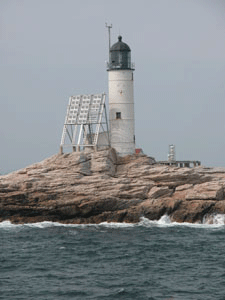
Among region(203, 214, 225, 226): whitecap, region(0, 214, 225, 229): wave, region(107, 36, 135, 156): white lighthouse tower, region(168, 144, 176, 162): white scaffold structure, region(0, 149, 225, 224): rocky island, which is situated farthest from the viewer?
region(168, 144, 176, 162): white scaffold structure

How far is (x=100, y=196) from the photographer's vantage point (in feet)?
149

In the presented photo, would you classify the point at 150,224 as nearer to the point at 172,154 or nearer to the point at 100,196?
the point at 100,196

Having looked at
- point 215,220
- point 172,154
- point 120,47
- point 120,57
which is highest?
point 120,47

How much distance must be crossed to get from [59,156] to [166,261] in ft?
60.9

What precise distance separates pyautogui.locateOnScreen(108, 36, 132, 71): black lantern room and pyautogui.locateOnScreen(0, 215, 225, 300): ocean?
594 inches

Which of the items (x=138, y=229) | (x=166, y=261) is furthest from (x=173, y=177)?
(x=166, y=261)

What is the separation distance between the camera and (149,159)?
5088 centimetres

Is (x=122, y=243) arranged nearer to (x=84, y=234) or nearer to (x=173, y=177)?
(x=84, y=234)

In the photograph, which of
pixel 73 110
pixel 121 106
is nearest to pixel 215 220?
pixel 121 106

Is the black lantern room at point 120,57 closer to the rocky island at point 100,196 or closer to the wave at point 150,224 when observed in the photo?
the rocky island at point 100,196

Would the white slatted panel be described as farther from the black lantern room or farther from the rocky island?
the rocky island

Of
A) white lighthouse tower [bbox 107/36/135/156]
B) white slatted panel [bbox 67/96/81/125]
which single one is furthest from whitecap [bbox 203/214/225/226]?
white slatted panel [bbox 67/96/81/125]

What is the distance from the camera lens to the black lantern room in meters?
52.7

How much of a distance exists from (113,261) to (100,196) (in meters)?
12.2
